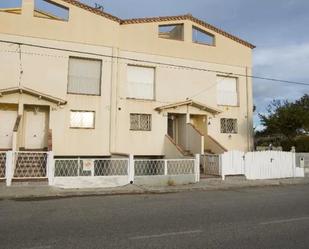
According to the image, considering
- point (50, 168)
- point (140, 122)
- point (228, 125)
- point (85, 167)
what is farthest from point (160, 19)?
point (50, 168)

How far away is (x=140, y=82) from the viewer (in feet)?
77.4

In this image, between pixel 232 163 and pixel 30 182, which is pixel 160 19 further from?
pixel 30 182

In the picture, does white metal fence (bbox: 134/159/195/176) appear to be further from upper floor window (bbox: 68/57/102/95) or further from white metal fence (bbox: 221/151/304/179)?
upper floor window (bbox: 68/57/102/95)

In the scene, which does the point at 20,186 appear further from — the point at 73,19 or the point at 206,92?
the point at 206,92

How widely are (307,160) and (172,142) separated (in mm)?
7964

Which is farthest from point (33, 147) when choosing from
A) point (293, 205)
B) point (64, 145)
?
point (293, 205)

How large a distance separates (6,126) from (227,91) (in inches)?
573

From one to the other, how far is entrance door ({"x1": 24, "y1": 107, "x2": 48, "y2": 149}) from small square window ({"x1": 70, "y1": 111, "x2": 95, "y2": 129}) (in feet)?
4.94

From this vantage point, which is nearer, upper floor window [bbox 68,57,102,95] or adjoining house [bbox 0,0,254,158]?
adjoining house [bbox 0,0,254,158]

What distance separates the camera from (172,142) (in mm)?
22797

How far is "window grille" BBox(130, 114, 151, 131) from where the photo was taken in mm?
23188

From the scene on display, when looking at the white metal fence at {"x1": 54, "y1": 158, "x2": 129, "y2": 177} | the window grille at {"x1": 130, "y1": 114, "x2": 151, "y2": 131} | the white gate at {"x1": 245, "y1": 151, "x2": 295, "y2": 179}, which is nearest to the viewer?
the white metal fence at {"x1": 54, "y1": 158, "x2": 129, "y2": 177}

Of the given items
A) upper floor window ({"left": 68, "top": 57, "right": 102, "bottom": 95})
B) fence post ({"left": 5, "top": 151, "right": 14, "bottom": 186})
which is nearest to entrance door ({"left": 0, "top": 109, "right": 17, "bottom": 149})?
upper floor window ({"left": 68, "top": 57, "right": 102, "bottom": 95})

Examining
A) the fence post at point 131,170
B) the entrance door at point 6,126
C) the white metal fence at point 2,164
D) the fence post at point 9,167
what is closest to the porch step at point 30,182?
the fence post at point 9,167
